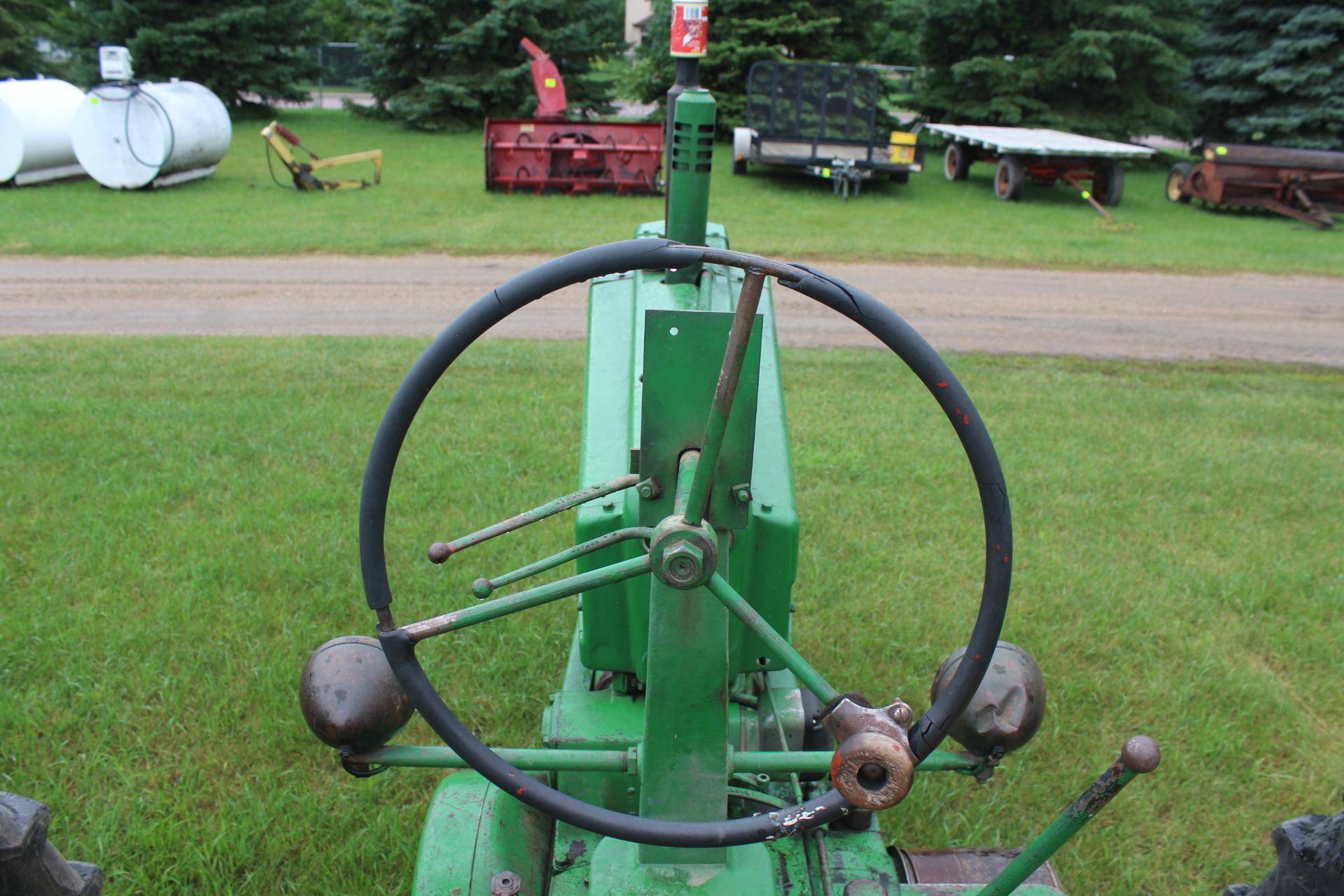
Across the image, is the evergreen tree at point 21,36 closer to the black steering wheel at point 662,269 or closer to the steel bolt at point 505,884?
the steel bolt at point 505,884

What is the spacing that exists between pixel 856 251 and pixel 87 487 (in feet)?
25.8

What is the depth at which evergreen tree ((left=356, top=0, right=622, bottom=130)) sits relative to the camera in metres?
18.5

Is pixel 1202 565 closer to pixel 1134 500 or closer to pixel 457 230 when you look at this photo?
pixel 1134 500

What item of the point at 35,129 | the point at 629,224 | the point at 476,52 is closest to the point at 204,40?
the point at 476,52

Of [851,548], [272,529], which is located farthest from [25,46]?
A: [851,548]

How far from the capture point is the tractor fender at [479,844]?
6.07ft

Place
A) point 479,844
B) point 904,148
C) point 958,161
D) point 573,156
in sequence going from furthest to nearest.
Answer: point 958,161 → point 904,148 → point 573,156 → point 479,844

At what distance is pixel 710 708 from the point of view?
1509mm

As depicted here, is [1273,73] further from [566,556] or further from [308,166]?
[566,556]

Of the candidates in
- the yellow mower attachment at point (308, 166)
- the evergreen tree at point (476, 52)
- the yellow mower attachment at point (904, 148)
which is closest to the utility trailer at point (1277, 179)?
the yellow mower attachment at point (904, 148)

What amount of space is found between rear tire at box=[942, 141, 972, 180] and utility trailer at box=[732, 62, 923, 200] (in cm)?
160

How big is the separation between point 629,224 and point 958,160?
6.71 m

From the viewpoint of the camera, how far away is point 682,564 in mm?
1253

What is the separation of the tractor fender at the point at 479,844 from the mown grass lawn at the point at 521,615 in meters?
0.55
